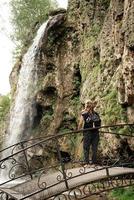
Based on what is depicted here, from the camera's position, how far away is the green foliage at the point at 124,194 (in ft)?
35.7

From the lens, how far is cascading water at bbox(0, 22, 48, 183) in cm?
2050

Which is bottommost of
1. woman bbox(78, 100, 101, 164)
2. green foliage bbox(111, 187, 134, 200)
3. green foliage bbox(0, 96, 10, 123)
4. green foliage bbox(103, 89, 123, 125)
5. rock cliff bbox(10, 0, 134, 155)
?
green foliage bbox(111, 187, 134, 200)

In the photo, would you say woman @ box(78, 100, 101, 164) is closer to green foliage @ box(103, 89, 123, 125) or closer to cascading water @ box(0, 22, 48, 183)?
green foliage @ box(103, 89, 123, 125)

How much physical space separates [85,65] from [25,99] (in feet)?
15.1

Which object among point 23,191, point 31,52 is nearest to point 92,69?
point 31,52

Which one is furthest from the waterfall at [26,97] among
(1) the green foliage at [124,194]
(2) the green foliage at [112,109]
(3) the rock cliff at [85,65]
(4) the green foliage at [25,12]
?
(4) the green foliage at [25,12]

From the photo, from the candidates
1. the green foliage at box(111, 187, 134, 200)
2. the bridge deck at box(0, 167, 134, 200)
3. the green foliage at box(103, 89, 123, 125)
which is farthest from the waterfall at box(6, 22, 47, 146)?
the bridge deck at box(0, 167, 134, 200)

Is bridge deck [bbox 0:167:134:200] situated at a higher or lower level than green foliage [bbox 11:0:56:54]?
lower

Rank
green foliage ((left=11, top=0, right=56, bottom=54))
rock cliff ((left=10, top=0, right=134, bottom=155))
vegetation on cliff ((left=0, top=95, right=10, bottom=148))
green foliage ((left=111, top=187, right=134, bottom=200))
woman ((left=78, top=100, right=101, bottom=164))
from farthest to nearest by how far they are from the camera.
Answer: green foliage ((left=11, top=0, right=56, bottom=54)) < vegetation on cliff ((left=0, top=95, right=10, bottom=148)) < rock cliff ((left=10, top=0, right=134, bottom=155)) < woman ((left=78, top=100, right=101, bottom=164)) < green foliage ((left=111, top=187, right=134, bottom=200))

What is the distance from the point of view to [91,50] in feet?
58.4

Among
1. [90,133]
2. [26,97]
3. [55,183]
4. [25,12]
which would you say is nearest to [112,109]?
[90,133]

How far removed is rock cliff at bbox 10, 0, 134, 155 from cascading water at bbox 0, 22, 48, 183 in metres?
0.42

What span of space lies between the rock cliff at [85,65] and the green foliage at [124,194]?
238 cm

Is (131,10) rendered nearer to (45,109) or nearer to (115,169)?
(115,169)
